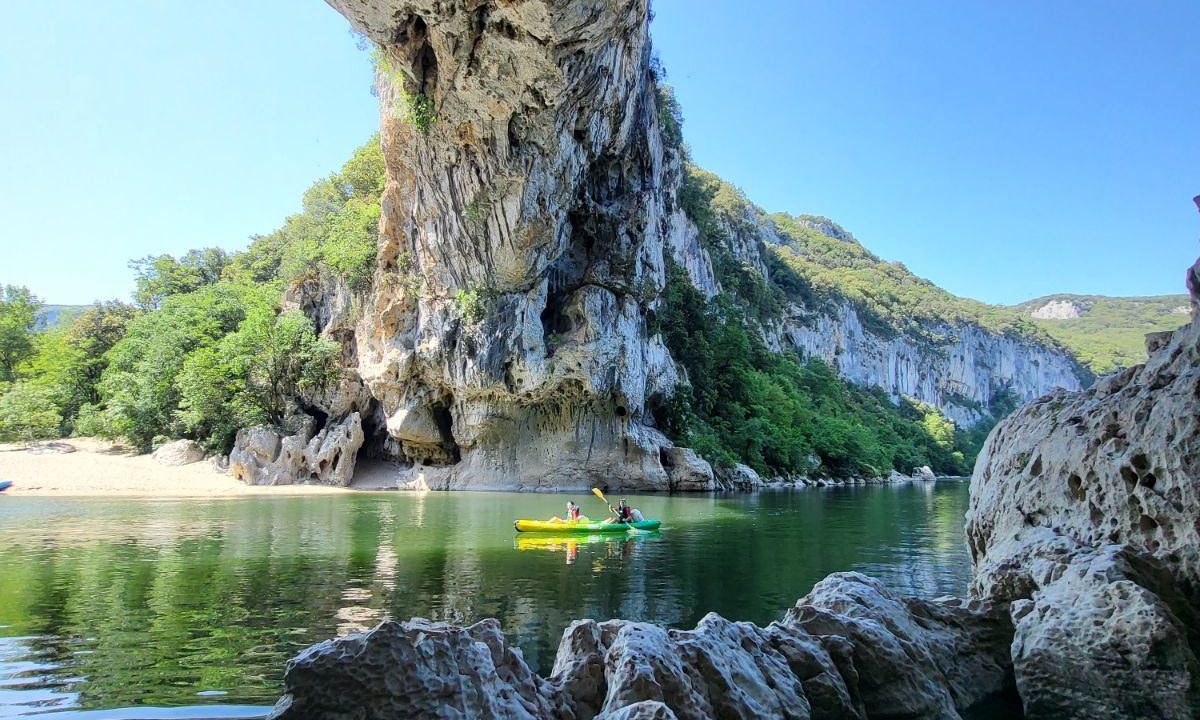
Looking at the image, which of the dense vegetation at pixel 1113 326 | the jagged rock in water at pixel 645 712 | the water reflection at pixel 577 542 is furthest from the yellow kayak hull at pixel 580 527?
the dense vegetation at pixel 1113 326

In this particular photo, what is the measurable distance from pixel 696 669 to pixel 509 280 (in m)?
24.4

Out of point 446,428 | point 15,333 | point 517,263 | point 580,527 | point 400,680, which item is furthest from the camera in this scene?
point 15,333

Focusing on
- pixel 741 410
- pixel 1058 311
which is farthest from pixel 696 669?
pixel 1058 311

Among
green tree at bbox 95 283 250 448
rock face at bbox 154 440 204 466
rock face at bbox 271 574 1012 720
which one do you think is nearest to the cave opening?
rock face at bbox 154 440 204 466

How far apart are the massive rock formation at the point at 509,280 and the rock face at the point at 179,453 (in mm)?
3246

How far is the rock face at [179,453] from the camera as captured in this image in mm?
30672

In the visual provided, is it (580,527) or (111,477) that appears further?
Answer: (111,477)

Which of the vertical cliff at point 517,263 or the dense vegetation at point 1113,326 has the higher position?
the dense vegetation at point 1113,326

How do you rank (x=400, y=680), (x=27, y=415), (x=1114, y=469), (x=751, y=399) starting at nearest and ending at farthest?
(x=400, y=680), (x=1114, y=469), (x=27, y=415), (x=751, y=399)

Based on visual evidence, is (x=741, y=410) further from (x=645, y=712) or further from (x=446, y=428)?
(x=645, y=712)

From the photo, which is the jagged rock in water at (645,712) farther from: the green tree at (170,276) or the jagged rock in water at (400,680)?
the green tree at (170,276)

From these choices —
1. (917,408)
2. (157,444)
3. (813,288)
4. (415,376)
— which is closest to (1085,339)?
(917,408)

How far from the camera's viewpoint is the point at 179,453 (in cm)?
3100

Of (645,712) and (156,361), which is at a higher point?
(156,361)
